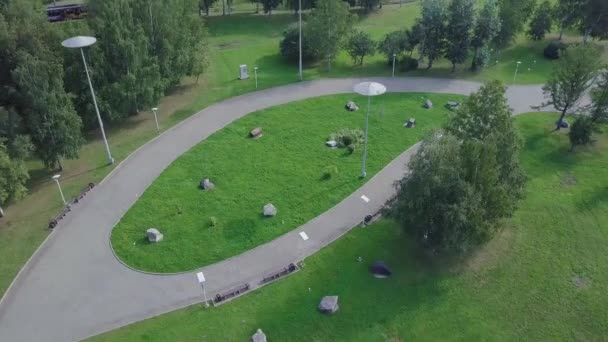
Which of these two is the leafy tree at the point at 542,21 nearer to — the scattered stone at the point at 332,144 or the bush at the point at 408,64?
the bush at the point at 408,64

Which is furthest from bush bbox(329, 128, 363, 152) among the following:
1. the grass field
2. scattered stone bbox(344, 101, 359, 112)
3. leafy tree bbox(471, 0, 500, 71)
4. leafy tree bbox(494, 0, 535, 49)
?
leafy tree bbox(494, 0, 535, 49)

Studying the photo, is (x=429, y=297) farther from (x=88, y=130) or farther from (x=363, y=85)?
(x=88, y=130)

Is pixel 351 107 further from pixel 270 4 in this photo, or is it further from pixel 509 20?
pixel 270 4

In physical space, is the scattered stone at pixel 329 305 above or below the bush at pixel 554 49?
below

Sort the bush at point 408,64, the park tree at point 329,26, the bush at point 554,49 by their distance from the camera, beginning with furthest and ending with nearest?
the bush at point 554,49, the bush at point 408,64, the park tree at point 329,26

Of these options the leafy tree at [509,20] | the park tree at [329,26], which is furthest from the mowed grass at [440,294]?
the leafy tree at [509,20]
